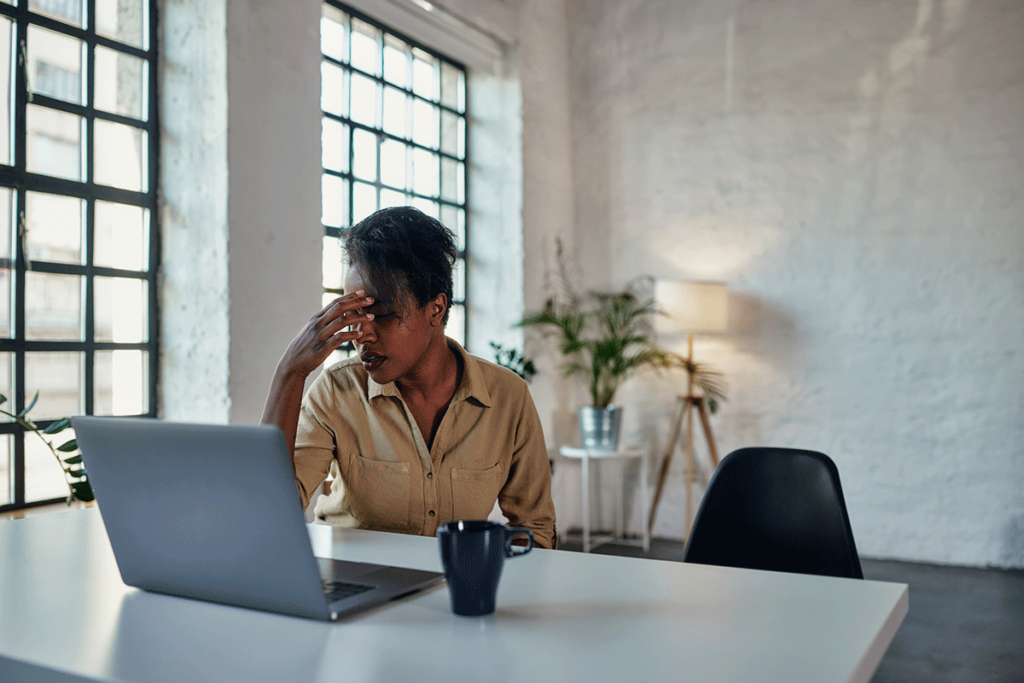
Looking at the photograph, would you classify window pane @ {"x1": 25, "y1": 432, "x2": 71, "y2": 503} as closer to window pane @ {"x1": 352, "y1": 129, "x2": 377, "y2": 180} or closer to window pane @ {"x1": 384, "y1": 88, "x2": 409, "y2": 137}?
window pane @ {"x1": 352, "y1": 129, "x2": 377, "y2": 180}

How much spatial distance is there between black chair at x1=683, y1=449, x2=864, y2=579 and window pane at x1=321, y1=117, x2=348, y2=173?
9.48ft

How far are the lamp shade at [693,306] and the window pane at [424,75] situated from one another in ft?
5.89

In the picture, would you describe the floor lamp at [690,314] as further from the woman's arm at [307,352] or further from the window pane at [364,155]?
the woman's arm at [307,352]

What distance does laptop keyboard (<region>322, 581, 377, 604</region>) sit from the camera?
44.6 inches

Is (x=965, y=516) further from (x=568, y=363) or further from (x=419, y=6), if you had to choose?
(x=419, y=6)

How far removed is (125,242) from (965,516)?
452cm

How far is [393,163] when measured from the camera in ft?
15.2

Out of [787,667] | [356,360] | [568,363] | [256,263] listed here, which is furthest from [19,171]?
[568,363]

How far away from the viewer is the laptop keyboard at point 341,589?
1134 mm

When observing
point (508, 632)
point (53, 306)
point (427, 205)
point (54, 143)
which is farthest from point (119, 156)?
point (508, 632)

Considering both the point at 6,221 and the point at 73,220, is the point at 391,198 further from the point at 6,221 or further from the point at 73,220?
the point at 6,221

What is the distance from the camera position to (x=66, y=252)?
2.99m

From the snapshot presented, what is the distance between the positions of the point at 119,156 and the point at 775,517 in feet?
8.89

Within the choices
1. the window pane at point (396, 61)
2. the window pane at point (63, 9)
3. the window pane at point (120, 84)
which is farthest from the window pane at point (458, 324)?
the window pane at point (63, 9)
